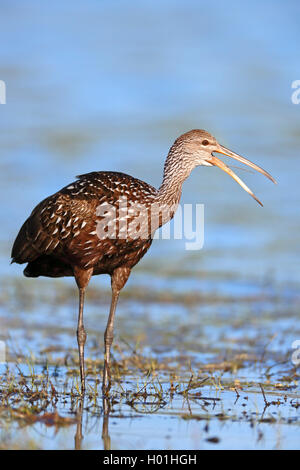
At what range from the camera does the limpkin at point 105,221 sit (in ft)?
26.3

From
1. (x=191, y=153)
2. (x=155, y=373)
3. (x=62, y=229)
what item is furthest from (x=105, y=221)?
(x=155, y=373)

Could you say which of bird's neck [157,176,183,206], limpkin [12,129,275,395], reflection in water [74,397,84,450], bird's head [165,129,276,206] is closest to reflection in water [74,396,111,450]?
reflection in water [74,397,84,450]

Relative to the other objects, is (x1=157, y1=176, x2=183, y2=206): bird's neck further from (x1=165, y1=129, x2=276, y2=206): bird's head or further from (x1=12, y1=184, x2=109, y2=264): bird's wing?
(x1=12, y1=184, x2=109, y2=264): bird's wing

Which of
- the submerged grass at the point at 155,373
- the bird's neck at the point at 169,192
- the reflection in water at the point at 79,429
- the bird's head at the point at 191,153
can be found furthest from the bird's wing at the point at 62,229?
the reflection in water at the point at 79,429

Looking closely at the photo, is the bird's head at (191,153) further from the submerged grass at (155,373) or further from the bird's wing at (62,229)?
the submerged grass at (155,373)

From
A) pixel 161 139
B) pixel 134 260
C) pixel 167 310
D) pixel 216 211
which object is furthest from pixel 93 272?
pixel 161 139

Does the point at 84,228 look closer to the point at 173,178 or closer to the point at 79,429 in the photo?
the point at 173,178

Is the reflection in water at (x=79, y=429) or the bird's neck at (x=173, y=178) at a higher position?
the bird's neck at (x=173, y=178)

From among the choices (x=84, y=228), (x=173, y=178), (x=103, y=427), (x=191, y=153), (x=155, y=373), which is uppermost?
(x=191, y=153)

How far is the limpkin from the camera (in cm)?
801

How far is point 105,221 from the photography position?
796 centimetres

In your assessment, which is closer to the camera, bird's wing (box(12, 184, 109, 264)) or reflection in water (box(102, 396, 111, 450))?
reflection in water (box(102, 396, 111, 450))
